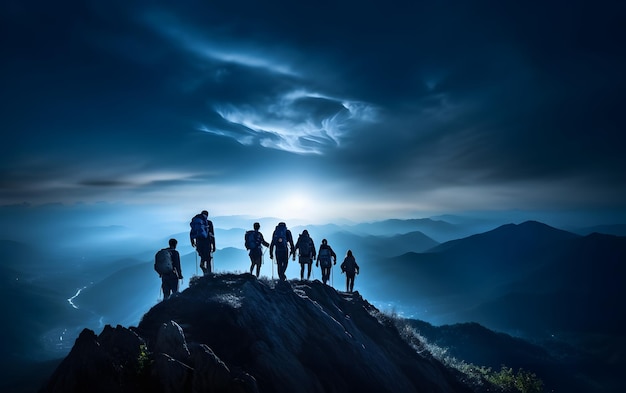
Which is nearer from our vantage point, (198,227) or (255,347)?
(255,347)

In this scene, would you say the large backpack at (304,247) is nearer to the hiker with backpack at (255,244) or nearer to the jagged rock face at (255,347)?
the jagged rock face at (255,347)

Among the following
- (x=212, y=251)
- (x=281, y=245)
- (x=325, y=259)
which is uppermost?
(x=281, y=245)

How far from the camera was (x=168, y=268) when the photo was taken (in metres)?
16.3

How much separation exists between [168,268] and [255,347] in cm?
606

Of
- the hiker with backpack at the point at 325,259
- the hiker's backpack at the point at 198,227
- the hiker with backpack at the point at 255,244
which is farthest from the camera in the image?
the hiker with backpack at the point at 325,259

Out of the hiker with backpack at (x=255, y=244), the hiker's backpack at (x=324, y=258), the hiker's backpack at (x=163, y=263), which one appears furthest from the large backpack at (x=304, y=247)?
the hiker's backpack at (x=163, y=263)

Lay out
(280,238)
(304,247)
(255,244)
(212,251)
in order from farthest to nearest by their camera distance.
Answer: (304,247) → (280,238) → (255,244) → (212,251)

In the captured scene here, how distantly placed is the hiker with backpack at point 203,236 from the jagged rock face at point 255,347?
2560 millimetres

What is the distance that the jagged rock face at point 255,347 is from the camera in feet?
35.2

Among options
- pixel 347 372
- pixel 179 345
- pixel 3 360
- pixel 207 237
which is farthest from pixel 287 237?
pixel 3 360

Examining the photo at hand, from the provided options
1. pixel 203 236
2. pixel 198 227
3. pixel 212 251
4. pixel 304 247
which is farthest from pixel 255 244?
pixel 304 247

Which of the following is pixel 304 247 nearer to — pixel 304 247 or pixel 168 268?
pixel 304 247

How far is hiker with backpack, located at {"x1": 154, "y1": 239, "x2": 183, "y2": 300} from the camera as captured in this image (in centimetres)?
1625

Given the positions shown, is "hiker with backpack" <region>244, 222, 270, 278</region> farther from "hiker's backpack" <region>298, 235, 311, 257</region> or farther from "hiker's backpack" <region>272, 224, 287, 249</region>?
"hiker's backpack" <region>298, 235, 311, 257</region>
